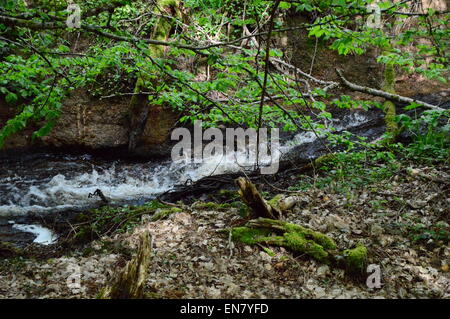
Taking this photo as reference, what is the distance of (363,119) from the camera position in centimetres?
1073

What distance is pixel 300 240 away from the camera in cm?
353

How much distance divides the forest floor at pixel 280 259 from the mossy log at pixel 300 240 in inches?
3.5

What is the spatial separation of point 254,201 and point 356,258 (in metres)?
1.40

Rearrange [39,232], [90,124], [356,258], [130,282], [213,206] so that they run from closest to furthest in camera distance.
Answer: [130,282], [356,258], [213,206], [39,232], [90,124]

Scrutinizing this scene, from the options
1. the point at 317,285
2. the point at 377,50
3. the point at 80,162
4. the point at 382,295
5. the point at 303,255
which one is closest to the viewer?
the point at 382,295

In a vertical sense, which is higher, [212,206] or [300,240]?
[300,240]

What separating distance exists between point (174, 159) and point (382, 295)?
299 inches

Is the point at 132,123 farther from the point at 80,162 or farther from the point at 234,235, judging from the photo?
the point at 234,235

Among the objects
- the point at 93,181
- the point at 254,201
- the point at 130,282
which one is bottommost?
the point at 93,181

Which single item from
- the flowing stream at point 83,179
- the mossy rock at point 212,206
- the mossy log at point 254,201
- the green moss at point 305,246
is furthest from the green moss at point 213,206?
the flowing stream at point 83,179

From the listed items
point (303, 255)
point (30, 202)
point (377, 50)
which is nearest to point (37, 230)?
point (30, 202)

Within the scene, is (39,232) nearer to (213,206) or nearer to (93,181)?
(93,181)

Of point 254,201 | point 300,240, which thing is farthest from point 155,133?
point 300,240

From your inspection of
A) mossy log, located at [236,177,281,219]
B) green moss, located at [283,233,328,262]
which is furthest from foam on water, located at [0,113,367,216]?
green moss, located at [283,233,328,262]
